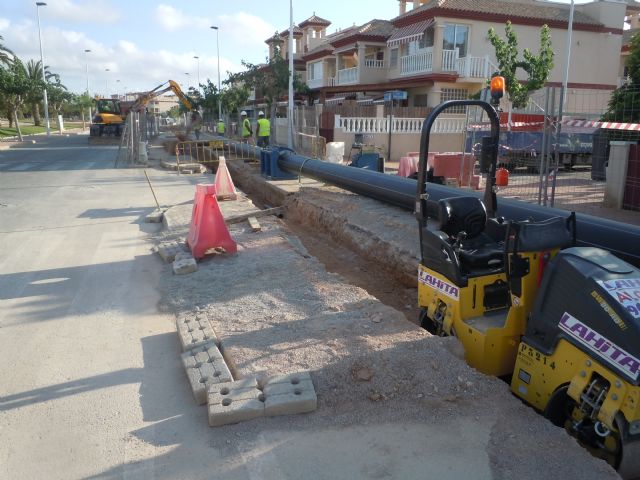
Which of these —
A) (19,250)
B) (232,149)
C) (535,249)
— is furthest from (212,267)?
(232,149)

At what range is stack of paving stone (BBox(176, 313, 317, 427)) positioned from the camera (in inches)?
133

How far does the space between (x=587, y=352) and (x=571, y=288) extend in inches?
14.8

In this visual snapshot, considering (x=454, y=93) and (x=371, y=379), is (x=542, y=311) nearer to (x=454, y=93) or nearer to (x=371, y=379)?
(x=371, y=379)

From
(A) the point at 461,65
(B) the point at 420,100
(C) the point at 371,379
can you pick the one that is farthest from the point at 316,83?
(C) the point at 371,379

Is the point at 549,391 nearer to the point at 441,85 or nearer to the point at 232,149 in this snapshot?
the point at 232,149

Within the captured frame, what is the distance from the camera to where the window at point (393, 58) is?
31500 millimetres

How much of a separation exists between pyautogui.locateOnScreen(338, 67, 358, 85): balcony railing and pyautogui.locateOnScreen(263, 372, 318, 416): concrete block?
3158 cm

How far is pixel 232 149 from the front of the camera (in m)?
23.1

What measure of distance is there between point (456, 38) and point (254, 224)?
22.1m

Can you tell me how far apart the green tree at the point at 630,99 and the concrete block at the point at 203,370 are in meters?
13.6

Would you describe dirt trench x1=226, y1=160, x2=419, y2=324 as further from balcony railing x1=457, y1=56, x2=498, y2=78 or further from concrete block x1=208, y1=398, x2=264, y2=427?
balcony railing x1=457, y1=56, x2=498, y2=78

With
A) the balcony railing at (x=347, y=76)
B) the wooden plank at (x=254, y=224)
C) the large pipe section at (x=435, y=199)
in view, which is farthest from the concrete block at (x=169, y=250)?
the balcony railing at (x=347, y=76)

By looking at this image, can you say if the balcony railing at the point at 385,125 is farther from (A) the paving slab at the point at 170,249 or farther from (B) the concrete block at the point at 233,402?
(B) the concrete block at the point at 233,402

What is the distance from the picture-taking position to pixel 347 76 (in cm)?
3466
